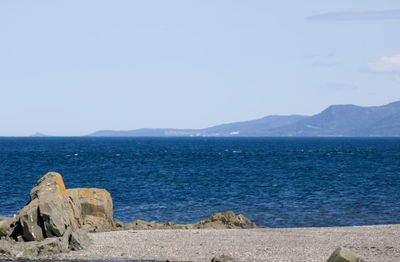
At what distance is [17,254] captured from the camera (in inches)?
1024

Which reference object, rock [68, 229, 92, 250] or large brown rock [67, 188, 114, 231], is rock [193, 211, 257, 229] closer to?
large brown rock [67, 188, 114, 231]

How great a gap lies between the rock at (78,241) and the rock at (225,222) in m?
8.51

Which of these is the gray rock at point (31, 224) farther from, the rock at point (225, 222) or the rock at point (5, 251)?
the rock at point (225, 222)

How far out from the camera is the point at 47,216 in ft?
95.8

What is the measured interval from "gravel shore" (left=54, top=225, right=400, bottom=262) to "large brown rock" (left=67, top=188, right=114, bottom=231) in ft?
7.90

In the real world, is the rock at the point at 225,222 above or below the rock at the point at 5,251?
below

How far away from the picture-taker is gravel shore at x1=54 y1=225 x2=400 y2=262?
2511 cm

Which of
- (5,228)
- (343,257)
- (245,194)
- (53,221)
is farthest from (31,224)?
(245,194)

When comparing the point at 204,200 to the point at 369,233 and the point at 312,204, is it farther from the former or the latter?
the point at 369,233

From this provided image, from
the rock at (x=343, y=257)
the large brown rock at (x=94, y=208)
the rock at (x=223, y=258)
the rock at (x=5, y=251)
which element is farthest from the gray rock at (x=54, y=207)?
the rock at (x=343, y=257)

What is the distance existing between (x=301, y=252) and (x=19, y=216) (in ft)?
49.6

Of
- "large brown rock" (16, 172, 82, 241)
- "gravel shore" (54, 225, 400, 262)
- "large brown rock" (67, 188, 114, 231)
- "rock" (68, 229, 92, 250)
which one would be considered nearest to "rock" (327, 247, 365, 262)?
"gravel shore" (54, 225, 400, 262)

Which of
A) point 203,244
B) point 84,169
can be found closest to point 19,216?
point 203,244

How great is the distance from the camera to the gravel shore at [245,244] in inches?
989
